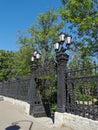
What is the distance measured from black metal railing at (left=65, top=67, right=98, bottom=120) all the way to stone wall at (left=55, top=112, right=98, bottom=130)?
0.19m

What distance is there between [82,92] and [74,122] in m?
1.19

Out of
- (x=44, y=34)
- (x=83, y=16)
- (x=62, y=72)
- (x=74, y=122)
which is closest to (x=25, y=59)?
(x=44, y=34)

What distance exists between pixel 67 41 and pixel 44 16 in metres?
20.9

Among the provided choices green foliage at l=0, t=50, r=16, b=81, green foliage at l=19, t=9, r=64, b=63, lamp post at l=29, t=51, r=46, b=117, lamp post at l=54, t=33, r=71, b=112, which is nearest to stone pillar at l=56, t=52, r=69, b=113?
lamp post at l=54, t=33, r=71, b=112

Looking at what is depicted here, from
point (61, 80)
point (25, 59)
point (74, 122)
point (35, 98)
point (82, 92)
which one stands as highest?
point (25, 59)

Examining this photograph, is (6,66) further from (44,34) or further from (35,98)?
(35,98)

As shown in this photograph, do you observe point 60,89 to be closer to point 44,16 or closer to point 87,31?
point 87,31

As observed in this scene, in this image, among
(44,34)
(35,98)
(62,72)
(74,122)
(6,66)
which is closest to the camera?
(74,122)

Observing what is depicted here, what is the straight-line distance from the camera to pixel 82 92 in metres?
8.14

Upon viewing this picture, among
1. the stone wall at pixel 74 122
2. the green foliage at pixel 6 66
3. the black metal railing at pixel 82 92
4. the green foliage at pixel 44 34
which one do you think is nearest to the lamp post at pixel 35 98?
the stone wall at pixel 74 122

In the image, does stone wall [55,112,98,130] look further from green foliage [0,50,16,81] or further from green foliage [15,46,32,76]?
green foliage [0,50,16,81]

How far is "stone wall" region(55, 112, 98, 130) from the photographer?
7.17 m

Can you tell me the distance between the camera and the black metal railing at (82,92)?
7.39 metres

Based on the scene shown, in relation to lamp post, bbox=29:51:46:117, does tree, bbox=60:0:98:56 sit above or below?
above
